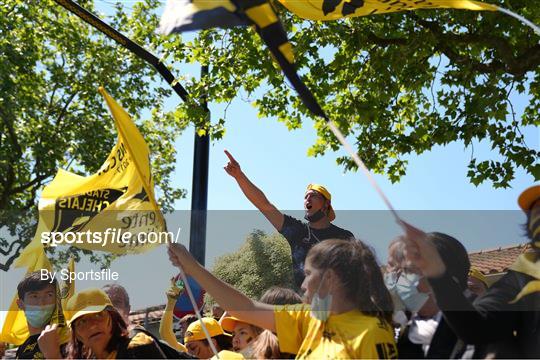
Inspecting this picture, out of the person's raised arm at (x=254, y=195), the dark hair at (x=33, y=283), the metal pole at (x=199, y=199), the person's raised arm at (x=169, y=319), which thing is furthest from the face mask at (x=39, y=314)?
the person's raised arm at (x=254, y=195)

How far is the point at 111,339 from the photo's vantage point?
12.7ft

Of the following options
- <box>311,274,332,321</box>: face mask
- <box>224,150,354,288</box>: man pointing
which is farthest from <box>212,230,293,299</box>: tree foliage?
<box>311,274,332,321</box>: face mask

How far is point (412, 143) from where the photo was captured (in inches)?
401

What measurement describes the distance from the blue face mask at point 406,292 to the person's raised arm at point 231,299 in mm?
530

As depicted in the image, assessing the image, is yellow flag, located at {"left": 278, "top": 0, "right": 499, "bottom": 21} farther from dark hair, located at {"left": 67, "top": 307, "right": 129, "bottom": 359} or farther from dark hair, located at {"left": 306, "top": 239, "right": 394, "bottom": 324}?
dark hair, located at {"left": 67, "top": 307, "right": 129, "bottom": 359}

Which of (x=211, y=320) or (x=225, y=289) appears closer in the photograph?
(x=225, y=289)

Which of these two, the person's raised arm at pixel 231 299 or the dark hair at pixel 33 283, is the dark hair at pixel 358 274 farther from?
the dark hair at pixel 33 283

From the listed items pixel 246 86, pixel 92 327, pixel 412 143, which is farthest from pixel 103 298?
pixel 412 143

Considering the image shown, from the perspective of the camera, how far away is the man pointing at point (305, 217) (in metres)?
4.82

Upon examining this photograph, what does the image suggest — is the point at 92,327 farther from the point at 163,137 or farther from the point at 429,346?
the point at 163,137

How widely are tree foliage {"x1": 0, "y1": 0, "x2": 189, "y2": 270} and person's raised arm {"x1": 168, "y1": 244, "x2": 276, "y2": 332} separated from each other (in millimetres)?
12779

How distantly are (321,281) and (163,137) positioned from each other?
639 inches

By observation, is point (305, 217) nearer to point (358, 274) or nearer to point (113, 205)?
point (113, 205)

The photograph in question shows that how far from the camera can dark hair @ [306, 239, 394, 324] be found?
314 centimetres
